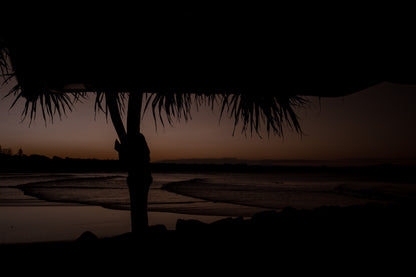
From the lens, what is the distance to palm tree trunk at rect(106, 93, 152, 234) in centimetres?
229

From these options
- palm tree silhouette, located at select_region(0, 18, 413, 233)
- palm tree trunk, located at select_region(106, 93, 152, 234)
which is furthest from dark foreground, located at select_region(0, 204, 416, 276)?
palm tree silhouette, located at select_region(0, 18, 413, 233)

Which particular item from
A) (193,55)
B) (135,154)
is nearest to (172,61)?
(193,55)

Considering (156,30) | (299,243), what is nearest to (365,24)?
(156,30)

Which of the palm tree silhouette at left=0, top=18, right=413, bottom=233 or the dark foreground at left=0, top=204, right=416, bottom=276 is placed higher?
the palm tree silhouette at left=0, top=18, right=413, bottom=233

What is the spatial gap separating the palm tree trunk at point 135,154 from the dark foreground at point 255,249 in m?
0.19

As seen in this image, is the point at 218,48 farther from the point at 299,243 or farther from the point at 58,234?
the point at 58,234

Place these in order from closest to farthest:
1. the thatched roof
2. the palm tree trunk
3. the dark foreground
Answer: the thatched roof
the dark foreground
the palm tree trunk

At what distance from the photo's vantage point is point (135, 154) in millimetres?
2338

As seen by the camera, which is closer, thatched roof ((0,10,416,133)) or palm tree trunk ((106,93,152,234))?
thatched roof ((0,10,416,133))

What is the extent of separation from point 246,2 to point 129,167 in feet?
5.05

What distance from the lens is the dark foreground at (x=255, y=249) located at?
1663 mm

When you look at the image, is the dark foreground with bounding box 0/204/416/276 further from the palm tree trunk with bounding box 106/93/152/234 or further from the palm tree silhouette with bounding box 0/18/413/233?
the palm tree silhouette with bounding box 0/18/413/233

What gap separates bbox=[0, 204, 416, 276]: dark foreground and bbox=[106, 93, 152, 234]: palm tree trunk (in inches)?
7.3

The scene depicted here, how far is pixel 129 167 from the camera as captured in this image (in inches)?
93.4
